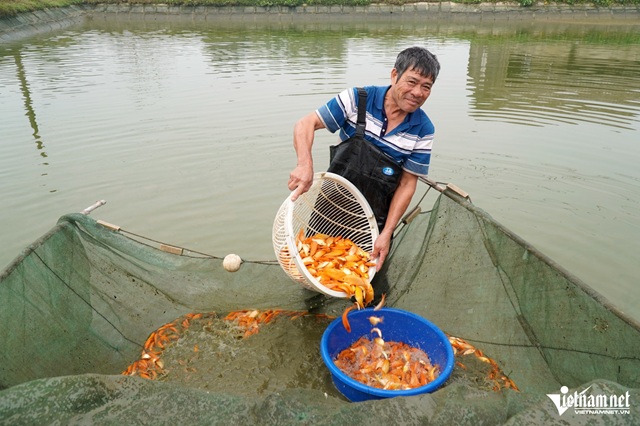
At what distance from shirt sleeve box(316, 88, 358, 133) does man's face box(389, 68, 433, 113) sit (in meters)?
0.26

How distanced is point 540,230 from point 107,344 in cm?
418

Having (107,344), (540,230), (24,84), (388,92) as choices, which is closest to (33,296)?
(107,344)

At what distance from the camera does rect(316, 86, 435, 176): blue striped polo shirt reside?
2.72 m

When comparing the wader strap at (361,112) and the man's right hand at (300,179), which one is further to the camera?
the wader strap at (361,112)

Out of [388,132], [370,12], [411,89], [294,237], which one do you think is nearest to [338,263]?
[294,237]

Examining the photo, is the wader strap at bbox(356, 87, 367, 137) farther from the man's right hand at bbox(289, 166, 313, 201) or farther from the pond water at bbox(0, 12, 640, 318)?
the pond water at bbox(0, 12, 640, 318)

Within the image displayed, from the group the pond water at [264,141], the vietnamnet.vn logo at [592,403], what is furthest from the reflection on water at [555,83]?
the vietnamnet.vn logo at [592,403]

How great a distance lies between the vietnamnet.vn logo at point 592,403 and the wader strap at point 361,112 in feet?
5.67

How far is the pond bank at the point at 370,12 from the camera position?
25.1 meters

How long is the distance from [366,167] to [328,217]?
1.66ft

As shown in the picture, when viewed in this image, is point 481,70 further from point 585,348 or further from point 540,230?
point 585,348

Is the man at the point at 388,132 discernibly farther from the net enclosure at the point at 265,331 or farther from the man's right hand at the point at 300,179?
the net enclosure at the point at 265,331

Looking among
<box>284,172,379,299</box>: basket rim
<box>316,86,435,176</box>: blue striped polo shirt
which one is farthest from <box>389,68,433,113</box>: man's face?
<box>284,172,379,299</box>: basket rim

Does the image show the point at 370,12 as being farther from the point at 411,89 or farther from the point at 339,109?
the point at 411,89
